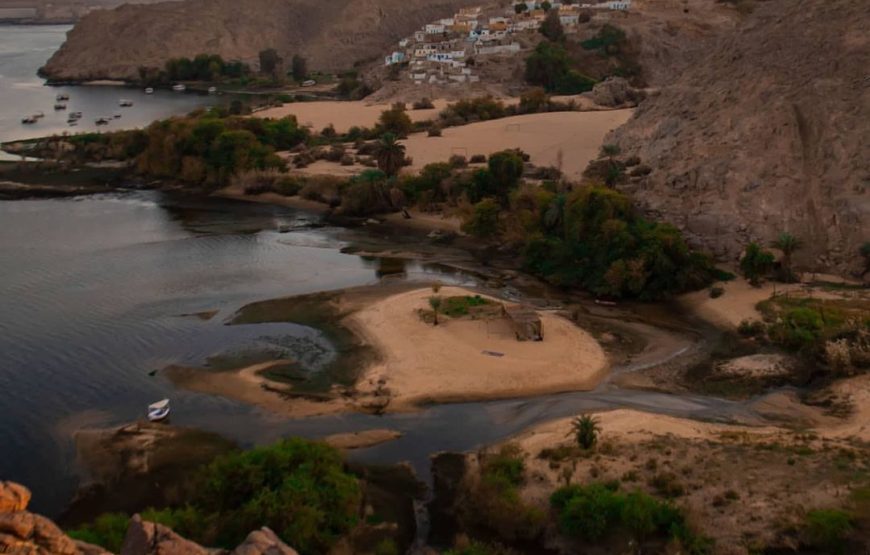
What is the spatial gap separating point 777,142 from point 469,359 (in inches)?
989

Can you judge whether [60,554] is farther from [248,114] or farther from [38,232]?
[248,114]

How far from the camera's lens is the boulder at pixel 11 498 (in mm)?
14523

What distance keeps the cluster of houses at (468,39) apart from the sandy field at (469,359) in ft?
242

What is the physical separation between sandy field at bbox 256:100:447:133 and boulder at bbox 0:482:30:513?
7712 centimetres

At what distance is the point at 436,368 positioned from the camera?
113ft

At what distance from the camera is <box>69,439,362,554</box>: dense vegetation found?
21.6 meters

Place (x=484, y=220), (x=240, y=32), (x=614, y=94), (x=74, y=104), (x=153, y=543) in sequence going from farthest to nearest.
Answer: (x=240, y=32), (x=74, y=104), (x=614, y=94), (x=484, y=220), (x=153, y=543)

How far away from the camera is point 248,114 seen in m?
98.5

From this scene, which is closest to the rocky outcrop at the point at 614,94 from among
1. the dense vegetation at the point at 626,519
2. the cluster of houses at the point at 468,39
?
the cluster of houses at the point at 468,39

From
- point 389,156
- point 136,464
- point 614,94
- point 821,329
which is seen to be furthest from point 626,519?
point 614,94

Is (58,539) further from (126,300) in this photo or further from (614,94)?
(614,94)

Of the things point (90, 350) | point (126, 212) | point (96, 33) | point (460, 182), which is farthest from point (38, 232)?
point (96, 33)

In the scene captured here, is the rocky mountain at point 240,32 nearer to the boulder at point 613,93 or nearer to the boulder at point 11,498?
the boulder at point 613,93

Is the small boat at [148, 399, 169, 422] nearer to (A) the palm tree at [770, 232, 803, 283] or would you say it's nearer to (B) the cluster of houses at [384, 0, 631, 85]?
(A) the palm tree at [770, 232, 803, 283]
